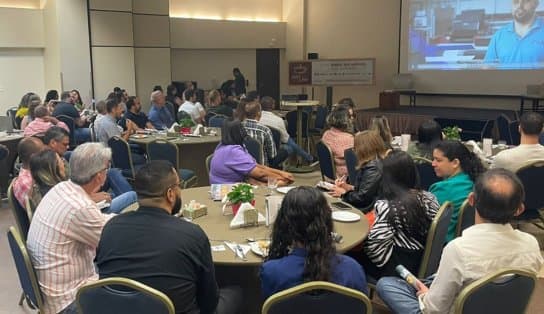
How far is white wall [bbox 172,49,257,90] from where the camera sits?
43.4 ft

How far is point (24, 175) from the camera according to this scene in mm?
3754

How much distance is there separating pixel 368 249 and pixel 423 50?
993 cm

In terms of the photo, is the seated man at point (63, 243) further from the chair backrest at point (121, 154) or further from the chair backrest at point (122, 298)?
the chair backrest at point (121, 154)

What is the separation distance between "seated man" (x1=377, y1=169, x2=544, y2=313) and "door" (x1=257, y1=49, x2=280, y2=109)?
12.5 m

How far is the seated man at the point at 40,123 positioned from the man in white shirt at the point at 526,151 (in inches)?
201

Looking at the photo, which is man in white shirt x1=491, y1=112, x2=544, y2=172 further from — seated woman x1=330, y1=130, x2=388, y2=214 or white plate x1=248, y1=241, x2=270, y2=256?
white plate x1=248, y1=241, x2=270, y2=256

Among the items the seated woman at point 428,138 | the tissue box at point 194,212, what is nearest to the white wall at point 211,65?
the seated woman at point 428,138

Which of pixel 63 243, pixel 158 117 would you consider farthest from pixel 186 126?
pixel 63 243

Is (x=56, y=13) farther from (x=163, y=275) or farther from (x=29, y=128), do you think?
(x=163, y=275)

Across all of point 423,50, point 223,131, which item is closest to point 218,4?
point 423,50

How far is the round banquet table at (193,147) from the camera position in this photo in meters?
6.62

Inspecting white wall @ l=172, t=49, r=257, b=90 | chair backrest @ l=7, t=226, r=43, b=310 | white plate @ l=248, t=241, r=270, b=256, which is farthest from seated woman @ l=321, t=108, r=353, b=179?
white wall @ l=172, t=49, r=257, b=90

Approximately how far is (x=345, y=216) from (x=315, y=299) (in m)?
1.33

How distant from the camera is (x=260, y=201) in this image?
12.1ft
